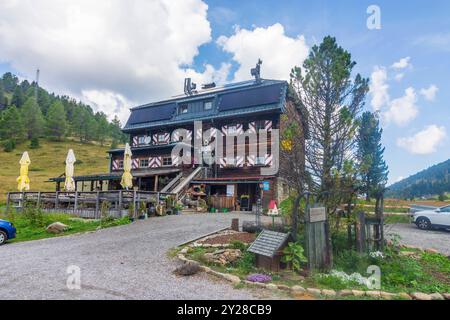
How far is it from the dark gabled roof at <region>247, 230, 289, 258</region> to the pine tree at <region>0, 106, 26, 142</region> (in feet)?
251

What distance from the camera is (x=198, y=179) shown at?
Result: 2366 cm

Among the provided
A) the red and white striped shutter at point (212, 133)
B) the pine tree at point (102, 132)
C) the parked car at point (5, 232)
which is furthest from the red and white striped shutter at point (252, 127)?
the pine tree at point (102, 132)

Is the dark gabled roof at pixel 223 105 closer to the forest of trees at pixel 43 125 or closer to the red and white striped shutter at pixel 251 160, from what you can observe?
the red and white striped shutter at pixel 251 160

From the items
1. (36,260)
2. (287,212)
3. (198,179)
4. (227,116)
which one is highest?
(227,116)

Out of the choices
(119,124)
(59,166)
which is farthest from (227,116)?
(119,124)

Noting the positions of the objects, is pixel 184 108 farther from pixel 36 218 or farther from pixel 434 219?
pixel 434 219

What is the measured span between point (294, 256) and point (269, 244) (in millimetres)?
624

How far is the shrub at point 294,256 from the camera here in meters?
6.38

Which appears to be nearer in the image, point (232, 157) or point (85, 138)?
point (232, 157)

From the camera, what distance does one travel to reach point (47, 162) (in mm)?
54281

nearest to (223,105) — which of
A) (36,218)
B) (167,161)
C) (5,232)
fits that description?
(167,161)

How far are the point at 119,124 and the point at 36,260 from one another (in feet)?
340

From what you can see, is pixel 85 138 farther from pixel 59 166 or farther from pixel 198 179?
pixel 198 179

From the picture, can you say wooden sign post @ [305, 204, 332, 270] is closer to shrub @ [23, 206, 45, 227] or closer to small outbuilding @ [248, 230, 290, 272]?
small outbuilding @ [248, 230, 290, 272]
